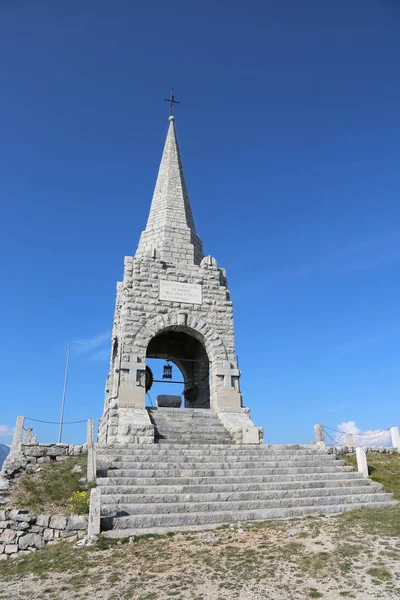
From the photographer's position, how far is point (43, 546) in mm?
7629

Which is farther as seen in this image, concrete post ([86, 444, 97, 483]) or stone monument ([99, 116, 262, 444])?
stone monument ([99, 116, 262, 444])

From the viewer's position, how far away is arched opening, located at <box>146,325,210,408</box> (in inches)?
732

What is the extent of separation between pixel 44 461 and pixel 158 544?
5000 millimetres

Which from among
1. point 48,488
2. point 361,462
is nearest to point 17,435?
point 48,488

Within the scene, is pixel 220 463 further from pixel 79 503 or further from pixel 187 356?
pixel 187 356

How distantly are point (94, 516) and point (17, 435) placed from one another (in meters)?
4.98

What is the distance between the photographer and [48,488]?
9305mm

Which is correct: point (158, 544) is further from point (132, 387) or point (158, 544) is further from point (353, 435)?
point (353, 435)

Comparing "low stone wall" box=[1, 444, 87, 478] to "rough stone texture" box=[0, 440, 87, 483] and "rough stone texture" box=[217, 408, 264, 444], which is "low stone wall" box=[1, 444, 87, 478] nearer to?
"rough stone texture" box=[0, 440, 87, 483]

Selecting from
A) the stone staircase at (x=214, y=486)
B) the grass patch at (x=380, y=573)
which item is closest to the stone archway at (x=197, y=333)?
the stone staircase at (x=214, y=486)

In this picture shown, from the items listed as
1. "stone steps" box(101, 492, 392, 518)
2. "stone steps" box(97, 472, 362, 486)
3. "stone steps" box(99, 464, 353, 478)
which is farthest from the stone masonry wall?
"stone steps" box(101, 492, 392, 518)

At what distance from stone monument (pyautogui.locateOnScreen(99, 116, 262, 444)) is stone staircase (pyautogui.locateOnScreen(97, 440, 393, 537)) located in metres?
1.41

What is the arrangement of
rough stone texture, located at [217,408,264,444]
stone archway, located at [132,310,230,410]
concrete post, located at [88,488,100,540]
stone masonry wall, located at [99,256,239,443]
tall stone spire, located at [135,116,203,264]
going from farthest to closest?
1. tall stone spire, located at [135,116,203,264]
2. stone archway, located at [132,310,230,410]
3. stone masonry wall, located at [99,256,239,443]
4. rough stone texture, located at [217,408,264,444]
5. concrete post, located at [88,488,100,540]

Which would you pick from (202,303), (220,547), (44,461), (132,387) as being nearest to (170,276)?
(202,303)
